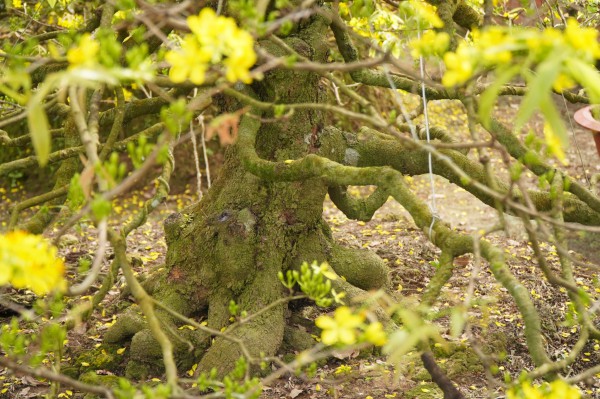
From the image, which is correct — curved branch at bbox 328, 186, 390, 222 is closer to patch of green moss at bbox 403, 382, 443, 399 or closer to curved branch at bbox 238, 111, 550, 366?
curved branch at bbox 238, 111, 550, 366

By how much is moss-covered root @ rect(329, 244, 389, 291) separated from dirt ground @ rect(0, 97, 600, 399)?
15.1 inches

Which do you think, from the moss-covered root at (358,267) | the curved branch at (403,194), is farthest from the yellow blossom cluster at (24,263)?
the moss-covered root at (358,267)

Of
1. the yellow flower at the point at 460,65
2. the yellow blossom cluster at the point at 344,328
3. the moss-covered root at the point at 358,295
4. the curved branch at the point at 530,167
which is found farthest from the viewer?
the moss-covered root at the point at 358,295

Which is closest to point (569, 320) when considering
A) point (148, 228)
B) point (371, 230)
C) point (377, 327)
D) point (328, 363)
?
point (377, 327)

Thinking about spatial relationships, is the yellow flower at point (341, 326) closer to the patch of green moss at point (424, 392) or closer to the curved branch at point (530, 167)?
the curved branch at point (530, 167)

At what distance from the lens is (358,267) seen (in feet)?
12.1

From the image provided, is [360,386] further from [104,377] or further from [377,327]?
[377,327]

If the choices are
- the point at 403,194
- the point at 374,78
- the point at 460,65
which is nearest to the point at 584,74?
the point at 460,65

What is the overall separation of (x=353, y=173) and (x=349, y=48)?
1.05m

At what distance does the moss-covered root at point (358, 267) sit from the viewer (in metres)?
3.69

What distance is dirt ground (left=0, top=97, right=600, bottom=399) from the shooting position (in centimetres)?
314

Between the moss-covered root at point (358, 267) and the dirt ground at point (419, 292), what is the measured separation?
38 centimetres

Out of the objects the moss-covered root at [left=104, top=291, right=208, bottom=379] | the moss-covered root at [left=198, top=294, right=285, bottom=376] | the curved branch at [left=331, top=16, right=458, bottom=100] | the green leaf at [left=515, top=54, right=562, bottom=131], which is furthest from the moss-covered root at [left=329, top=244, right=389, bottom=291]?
the green leaf at [left=515, top=54, right=562, bottom=131]

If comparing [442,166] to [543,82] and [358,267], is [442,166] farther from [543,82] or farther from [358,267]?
[543,82]
